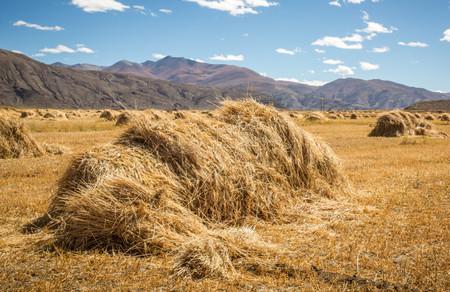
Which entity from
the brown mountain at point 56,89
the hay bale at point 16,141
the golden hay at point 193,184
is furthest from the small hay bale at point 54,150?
the brown mountain at point 56,89

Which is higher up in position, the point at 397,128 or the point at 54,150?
the point at 397,128

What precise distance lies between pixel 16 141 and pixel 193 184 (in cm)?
1081

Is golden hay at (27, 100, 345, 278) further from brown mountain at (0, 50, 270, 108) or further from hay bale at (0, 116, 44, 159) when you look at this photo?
brown mountain at (0, 50, 270, 108)

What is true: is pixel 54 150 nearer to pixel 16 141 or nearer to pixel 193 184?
pixel 16 141

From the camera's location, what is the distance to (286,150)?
853 cm

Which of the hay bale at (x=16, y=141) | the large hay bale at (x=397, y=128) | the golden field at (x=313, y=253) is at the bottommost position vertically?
the golden field at (x=313, y=253)

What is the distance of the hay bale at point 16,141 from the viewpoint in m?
15.0

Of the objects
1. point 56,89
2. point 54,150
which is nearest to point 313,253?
point 54,150

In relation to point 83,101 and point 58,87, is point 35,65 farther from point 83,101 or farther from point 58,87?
point 83,101

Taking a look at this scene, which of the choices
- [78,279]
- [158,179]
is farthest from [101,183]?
[78,279]

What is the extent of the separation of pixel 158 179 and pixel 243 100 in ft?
11.1

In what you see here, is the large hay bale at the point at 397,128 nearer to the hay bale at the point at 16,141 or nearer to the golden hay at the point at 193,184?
the golden hay at the point at 193,184

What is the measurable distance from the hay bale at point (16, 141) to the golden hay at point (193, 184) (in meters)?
9.14

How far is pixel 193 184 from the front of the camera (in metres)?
6.98
